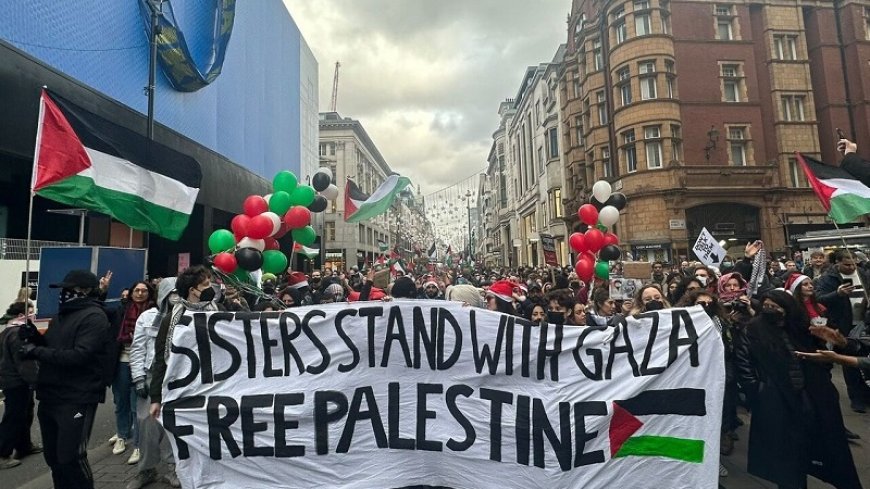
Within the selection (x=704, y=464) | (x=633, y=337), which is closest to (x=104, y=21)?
(x=633, y=337)

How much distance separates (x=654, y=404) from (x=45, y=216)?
15.2m

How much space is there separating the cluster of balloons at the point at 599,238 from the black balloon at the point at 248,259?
5.44 meters

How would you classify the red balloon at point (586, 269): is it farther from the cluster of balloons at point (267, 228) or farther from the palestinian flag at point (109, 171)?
the palestinian flag at point (109, 171)

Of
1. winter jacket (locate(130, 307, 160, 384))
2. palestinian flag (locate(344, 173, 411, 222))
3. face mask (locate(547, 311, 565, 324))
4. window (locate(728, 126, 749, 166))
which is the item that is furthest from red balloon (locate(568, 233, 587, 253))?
window (locate(728, 126, 749, 166))

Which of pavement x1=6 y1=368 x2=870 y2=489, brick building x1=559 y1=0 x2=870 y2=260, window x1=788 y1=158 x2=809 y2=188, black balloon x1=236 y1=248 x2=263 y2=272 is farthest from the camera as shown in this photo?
window x1=788 y1=158 x2=809 y2=188

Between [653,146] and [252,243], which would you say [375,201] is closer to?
[252,243]

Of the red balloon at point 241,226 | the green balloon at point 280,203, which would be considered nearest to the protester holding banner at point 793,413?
the red balloon at point 241,226

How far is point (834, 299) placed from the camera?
6.43 metres

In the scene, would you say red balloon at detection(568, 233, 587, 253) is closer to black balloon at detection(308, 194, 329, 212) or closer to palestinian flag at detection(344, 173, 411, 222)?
palestinian flag at detection(344, 173, 411, 222)

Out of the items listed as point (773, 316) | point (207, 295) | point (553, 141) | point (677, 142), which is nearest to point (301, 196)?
point (207, 295)

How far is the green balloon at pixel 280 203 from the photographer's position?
26.9 ft

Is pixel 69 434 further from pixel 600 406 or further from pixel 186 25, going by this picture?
pixel 186 25

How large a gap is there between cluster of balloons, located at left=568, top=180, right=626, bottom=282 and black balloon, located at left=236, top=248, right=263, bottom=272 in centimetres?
544

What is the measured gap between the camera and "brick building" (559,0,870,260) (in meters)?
23.1
